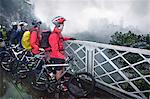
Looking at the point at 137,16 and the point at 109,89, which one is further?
the point at 109,89

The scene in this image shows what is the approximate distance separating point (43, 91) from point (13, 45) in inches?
26.0

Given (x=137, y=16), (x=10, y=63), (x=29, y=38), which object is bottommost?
(x=10, y=63)

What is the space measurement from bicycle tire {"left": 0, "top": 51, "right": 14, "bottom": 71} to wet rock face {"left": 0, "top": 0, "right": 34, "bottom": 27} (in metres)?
0.49

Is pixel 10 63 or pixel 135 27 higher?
pixel 135 27

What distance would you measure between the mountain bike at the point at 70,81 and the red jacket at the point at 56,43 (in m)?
0.12

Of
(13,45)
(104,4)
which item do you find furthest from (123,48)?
(13,45)

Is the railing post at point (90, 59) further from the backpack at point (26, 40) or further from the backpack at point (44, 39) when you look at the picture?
the backpack at point (26, 40)

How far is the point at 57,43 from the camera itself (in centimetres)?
369

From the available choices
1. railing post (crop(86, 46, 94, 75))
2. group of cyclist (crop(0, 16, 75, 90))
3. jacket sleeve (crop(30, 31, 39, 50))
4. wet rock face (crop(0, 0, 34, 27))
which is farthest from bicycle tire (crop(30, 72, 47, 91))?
wet rock face (crop(0, 0, 34, 27))

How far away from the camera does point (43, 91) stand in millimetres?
3914

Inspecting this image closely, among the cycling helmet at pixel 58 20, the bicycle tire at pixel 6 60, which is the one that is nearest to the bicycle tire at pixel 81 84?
the cycling helmet at pixel 58 20

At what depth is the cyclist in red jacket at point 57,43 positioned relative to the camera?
3646 millimetres

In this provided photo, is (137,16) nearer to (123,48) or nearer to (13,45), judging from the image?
(123,48)

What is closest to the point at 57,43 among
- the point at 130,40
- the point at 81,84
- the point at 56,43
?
the point at 56,43
